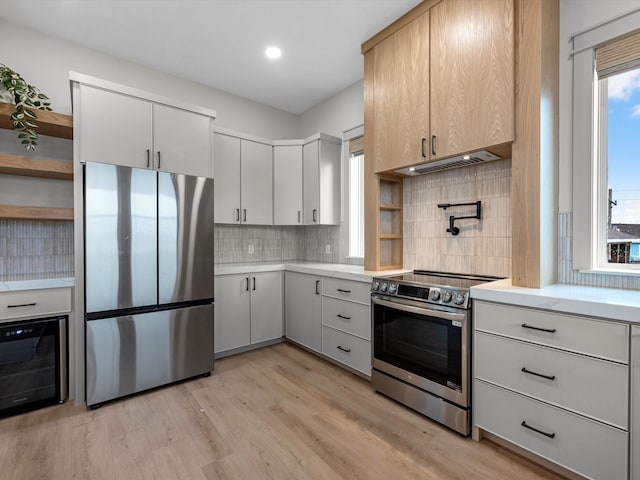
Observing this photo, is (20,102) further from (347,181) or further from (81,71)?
(347,181)

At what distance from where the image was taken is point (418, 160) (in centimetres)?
245

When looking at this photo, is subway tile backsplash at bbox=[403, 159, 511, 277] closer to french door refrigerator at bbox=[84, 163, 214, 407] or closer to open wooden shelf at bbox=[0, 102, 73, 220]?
french door refrigerator at bbox=[84, 163, 214, 407]

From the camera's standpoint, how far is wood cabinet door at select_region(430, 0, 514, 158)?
196 cm

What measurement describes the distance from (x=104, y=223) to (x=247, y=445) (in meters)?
1.85

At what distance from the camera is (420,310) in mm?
2156

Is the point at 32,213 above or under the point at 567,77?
under

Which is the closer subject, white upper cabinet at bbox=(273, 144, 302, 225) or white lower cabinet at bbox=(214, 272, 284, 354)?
white lower cabinet at bbox=(214, 272, 284, 354)

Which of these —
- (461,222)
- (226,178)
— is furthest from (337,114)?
(461,222)

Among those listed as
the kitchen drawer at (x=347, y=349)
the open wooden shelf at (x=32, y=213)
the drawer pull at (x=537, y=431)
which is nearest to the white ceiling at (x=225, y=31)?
the open wooden shelf at (x=32, y=213)

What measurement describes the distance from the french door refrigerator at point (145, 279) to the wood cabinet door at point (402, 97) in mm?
1612

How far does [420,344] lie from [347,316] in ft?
2.52

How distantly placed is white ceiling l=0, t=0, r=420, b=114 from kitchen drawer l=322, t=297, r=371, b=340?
234 centimetres

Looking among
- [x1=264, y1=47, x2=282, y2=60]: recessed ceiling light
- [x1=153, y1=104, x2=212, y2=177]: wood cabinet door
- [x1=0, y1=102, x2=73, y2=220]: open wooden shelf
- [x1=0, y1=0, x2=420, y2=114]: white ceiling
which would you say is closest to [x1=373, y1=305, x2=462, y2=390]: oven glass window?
[x1=153, y1=104, x2=212, y2=177]: wood cabinet door

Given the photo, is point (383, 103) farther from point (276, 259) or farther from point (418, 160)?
point (276, 259)
